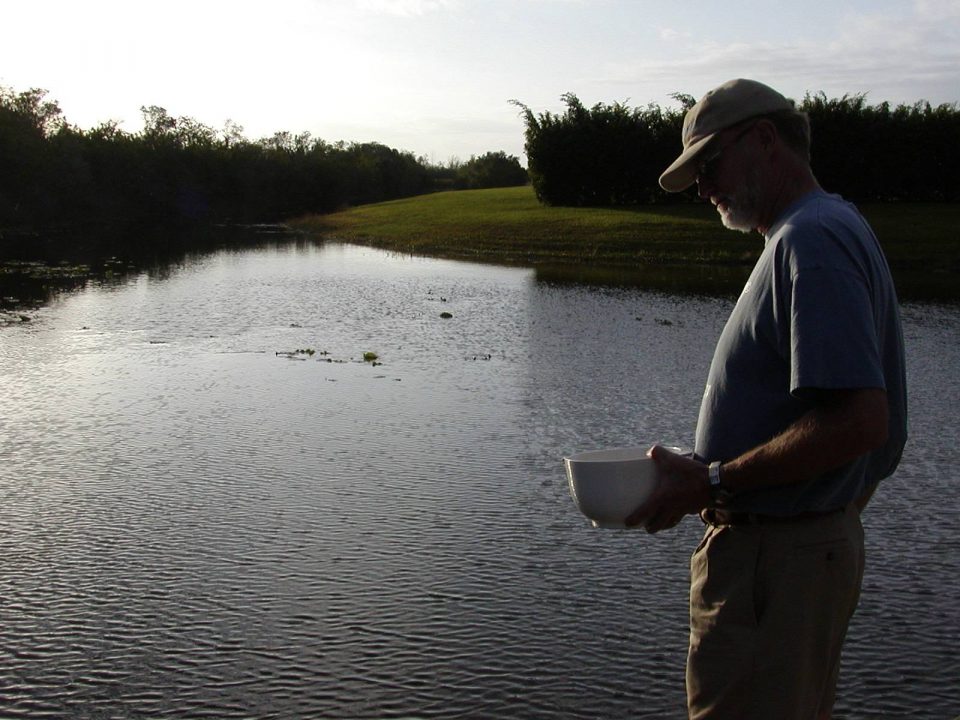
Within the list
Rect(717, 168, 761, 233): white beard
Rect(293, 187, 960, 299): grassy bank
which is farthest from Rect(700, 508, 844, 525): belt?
Rect(293, 187, 960, 299): grassy bank

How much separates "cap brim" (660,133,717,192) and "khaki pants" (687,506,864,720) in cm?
98

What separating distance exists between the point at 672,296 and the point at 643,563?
19.1 meters

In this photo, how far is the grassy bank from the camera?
35.0m

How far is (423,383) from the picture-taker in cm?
1309

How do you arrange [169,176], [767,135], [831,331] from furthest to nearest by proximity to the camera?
[169,176] < [767,135] < [831,331]

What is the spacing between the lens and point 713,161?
2914 mm

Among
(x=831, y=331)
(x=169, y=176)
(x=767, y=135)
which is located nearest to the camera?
(x=831, y=331)

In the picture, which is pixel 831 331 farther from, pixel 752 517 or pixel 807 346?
pixel 752 517

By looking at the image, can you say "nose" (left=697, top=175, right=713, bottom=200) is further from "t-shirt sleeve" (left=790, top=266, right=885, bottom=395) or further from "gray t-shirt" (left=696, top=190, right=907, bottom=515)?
"t-shirt sleeve" (left=790, top=266, right=885, bottom=395)

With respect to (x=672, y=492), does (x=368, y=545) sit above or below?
below

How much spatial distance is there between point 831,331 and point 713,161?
0.64 meters

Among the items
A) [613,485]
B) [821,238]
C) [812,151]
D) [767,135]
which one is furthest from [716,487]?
[812,151]

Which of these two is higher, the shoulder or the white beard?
the white beard

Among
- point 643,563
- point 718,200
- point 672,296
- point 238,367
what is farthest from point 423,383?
point 672,296
